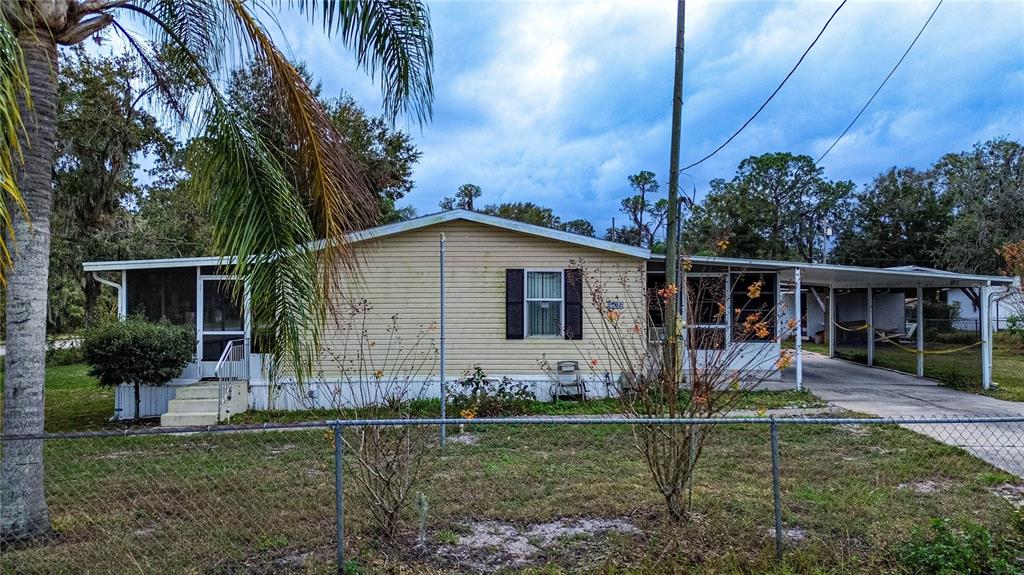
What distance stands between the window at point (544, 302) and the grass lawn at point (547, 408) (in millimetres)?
1300

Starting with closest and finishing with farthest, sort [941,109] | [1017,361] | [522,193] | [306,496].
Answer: [306,496], [941,109], [1017,361], [522,193]

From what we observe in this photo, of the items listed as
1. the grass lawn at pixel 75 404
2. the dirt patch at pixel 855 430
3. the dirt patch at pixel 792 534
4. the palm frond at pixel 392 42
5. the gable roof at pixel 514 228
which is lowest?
the grass lawn at pixel 75 404

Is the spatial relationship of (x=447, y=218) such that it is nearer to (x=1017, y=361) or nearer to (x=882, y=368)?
(x=882, y=368)

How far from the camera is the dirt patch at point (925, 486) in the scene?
16.6ft

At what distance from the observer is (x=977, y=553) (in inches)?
137

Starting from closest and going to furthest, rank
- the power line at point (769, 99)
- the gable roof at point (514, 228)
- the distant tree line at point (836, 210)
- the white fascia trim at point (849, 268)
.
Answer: the power line at point (769, 99), the gable roof at point (514, 228), the white fascia trim at point (849, 268), the distant tree line at point (836, 210)

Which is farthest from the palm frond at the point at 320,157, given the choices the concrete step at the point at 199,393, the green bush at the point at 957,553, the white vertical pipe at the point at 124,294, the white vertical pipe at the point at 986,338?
the white vertical pipe at the point at 986,338

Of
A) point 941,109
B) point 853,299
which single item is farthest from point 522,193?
point 941,109

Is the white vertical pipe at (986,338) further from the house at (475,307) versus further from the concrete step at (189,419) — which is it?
the concrete step at (189,419)

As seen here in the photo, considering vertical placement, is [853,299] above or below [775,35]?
below

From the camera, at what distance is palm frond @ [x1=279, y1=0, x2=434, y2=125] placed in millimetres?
4215

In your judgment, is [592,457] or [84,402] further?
[84,402]

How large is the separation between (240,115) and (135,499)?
3534 millimetres

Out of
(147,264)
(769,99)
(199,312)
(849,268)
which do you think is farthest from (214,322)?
(849,268)
